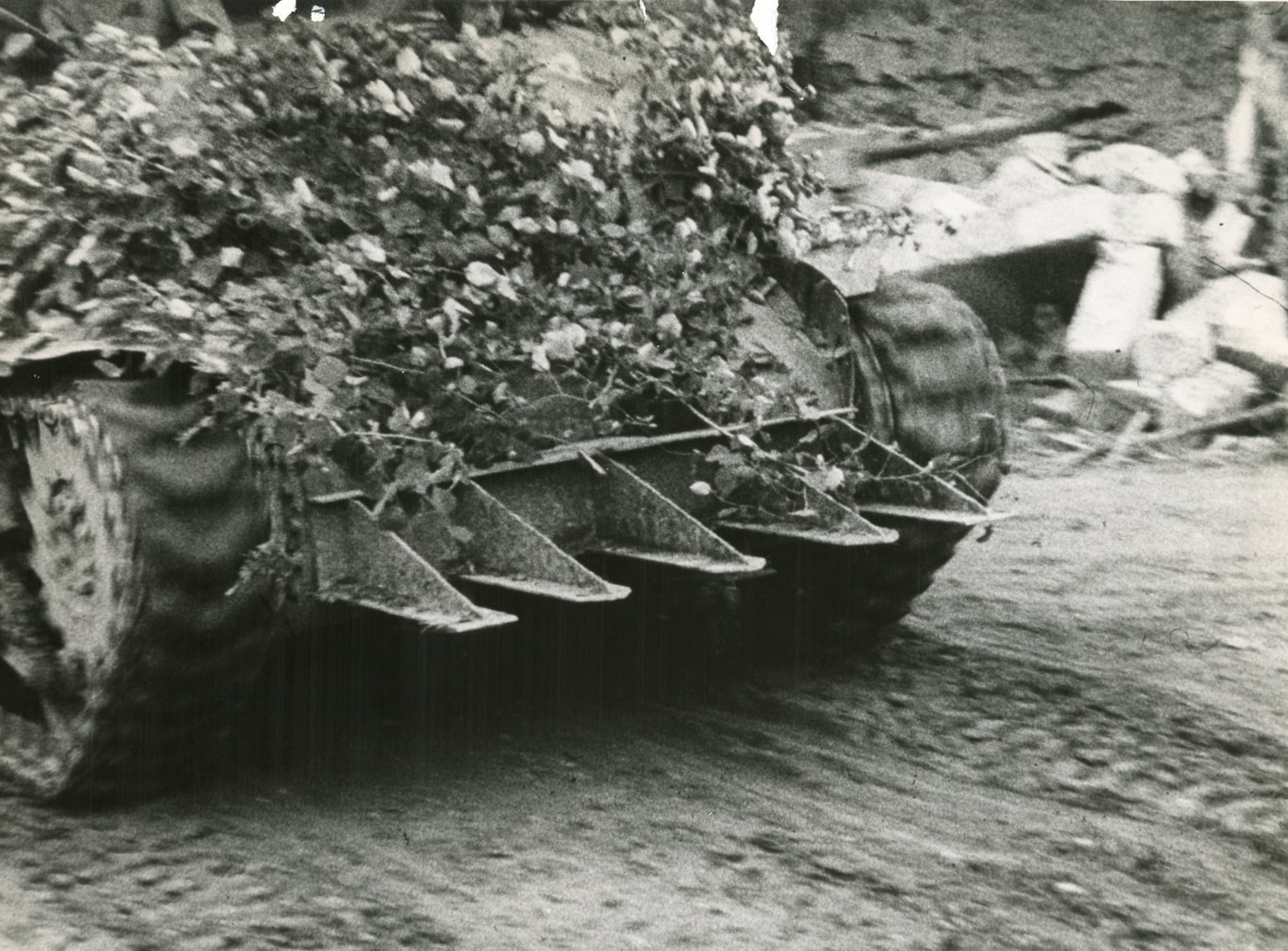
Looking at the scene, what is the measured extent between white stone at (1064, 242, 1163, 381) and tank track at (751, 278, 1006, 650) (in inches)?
27.5

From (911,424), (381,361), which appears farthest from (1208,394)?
(381,361)

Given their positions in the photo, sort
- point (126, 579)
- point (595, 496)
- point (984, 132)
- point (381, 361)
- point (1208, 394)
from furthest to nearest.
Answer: point (984, 132), point (1208, 394), point (595, 496), point (381, 361), point (126, 579)

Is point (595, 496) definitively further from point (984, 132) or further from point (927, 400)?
point (984, 132)

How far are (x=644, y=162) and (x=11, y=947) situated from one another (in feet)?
5.50

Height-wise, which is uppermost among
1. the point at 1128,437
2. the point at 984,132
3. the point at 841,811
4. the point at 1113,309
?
the point at 984,132

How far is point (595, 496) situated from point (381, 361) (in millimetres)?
490

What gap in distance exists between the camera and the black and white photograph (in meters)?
2.16

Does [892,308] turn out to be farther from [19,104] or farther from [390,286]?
[19,104]

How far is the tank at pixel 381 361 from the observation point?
83.7 inches

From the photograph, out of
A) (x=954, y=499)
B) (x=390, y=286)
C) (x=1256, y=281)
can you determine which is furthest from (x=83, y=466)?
(x=1256, y=281)

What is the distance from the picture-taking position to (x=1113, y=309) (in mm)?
3707

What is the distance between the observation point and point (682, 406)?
2680mm

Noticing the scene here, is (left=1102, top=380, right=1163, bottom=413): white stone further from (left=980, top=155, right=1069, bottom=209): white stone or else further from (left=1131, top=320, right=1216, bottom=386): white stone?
(left=980, top=155, right=1069, bottom=209): white stone

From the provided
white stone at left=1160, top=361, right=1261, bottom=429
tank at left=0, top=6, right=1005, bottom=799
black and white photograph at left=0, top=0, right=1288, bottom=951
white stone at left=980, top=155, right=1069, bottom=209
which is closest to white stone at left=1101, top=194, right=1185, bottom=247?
black and white photograph at left=0, top=0, right=1288, bottom=951
